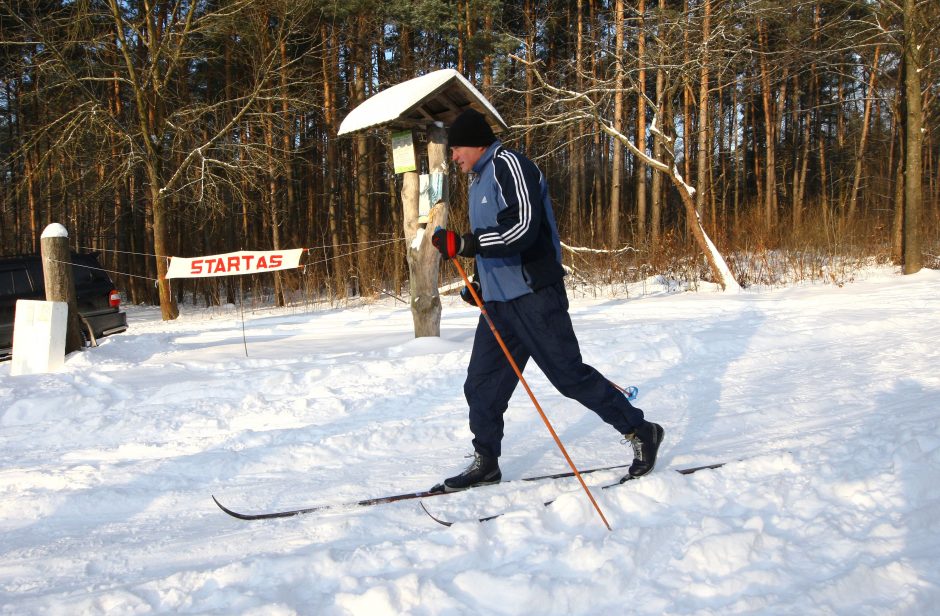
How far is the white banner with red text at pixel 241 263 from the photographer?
24.5 ft

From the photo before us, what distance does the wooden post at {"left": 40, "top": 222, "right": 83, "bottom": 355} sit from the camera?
700 centimetres

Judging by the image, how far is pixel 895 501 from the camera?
271cm

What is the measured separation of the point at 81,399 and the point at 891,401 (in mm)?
6284

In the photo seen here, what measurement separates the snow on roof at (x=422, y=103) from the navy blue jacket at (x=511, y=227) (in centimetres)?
375

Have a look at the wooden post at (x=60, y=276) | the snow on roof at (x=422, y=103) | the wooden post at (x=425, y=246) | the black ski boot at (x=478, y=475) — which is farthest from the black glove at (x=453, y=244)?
the wooden post at (x=60, y=276)

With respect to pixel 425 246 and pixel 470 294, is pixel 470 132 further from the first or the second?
pixel 425 246

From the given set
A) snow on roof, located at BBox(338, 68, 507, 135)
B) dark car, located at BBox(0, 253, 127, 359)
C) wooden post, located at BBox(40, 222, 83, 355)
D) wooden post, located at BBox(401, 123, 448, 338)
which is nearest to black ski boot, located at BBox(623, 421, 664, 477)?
wooden post, located at BBox(401, 123, 448, 338)

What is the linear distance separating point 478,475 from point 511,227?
4.41ft

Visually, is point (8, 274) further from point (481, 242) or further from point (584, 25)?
point (584, 25)

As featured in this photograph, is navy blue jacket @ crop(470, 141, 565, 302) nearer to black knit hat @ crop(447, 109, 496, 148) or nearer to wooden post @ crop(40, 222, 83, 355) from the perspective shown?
black knit hat @ crop(447, 109, 496, 148)

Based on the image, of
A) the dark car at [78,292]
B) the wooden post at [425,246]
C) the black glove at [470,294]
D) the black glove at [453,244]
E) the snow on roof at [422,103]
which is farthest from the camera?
the dark car at [78,292]

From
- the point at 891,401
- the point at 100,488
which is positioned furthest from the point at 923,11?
the point at 100,488

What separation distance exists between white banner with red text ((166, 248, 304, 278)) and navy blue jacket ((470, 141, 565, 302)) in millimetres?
4702

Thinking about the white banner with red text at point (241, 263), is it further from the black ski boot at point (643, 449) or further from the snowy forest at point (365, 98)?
the black ski boot at point (643, 449)
